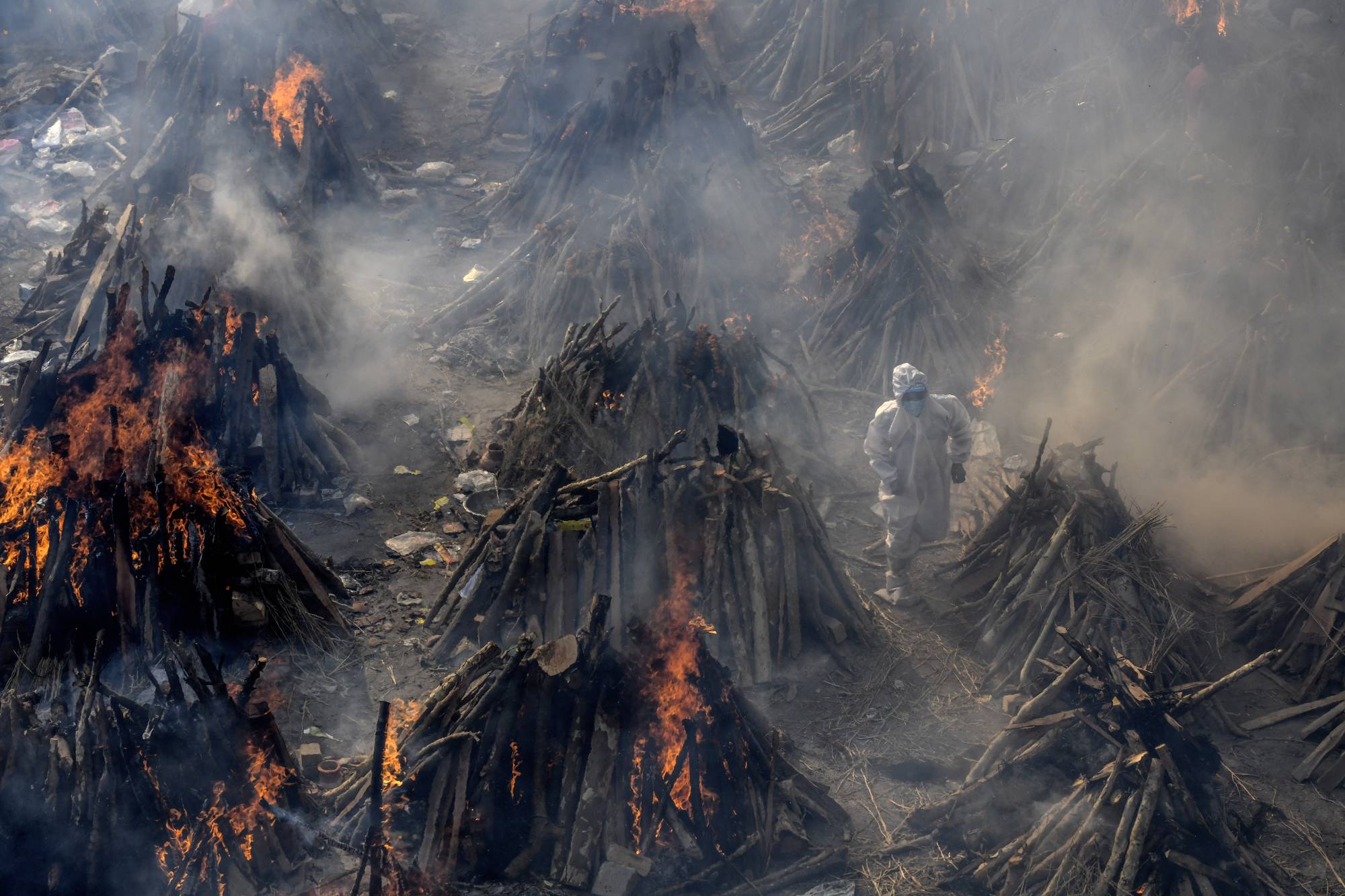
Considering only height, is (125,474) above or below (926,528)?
above

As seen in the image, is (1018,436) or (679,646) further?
(1018,436)

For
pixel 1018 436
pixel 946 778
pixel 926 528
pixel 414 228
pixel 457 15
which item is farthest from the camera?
pixel 457 15

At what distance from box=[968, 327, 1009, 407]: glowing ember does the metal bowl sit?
6.06m

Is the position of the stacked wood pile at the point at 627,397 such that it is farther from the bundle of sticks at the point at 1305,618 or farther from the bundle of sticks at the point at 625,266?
the bundle of sticks at the point at 1305,618

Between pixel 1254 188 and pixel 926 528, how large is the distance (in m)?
9.21

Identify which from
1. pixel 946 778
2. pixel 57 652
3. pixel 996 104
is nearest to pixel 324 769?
pixel 57 652

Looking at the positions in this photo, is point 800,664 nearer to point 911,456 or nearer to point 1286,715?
point 911,456

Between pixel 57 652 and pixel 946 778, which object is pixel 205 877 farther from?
pixel 946 778

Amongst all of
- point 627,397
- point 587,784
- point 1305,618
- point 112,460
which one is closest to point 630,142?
point 627,397

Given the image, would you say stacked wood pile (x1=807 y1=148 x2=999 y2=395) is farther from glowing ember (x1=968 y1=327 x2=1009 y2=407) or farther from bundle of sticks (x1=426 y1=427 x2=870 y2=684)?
bundle of sticks (x1=426 y1=427 x2=870 y2=684)

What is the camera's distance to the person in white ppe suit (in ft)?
29.2

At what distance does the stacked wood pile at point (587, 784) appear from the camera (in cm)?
575

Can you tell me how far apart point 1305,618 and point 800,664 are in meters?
4.25

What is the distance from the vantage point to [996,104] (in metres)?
19.1
